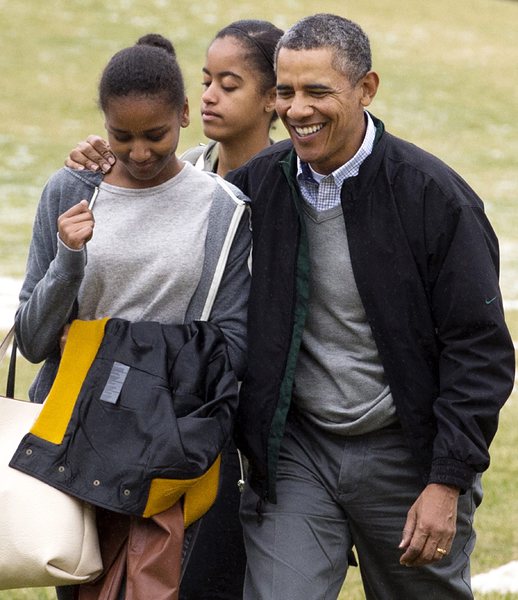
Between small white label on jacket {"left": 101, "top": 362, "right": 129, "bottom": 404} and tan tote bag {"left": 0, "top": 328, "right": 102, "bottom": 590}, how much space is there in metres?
0.28

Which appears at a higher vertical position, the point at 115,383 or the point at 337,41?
the point at 337,41

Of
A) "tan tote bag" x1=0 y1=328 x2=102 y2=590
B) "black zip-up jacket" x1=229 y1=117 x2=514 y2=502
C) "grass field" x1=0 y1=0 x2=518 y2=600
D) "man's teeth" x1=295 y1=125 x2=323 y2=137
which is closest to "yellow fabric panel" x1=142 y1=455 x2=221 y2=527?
"tan tote bag" x1=0 y1=328 x2=102 y2=590

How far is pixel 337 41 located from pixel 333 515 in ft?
4.54

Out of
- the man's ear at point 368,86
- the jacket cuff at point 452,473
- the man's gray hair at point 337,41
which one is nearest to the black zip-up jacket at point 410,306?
the jacket cuff at point 452,473

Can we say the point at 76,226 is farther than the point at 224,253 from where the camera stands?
No

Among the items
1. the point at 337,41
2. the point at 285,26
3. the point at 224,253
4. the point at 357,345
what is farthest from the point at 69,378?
the point at 285,26

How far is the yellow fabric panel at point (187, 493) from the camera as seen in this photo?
12.2 ft

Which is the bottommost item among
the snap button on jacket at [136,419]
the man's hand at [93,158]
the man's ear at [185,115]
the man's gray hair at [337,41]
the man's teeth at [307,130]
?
the snap button on jacket at [136,419]

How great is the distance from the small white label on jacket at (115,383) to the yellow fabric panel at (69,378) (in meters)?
0.07

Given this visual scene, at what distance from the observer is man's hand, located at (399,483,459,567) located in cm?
397

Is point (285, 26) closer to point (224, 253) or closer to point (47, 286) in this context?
point (224, 253)

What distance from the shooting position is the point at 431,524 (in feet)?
13.0

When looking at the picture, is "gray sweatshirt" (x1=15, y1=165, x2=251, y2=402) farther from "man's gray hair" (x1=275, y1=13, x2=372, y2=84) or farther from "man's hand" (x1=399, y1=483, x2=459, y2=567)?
"man's hand" (x1=399, y1=483, x2=459, y2=567)

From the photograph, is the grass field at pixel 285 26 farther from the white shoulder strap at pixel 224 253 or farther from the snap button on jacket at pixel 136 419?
the snap button on jacket at pixel 136 419
